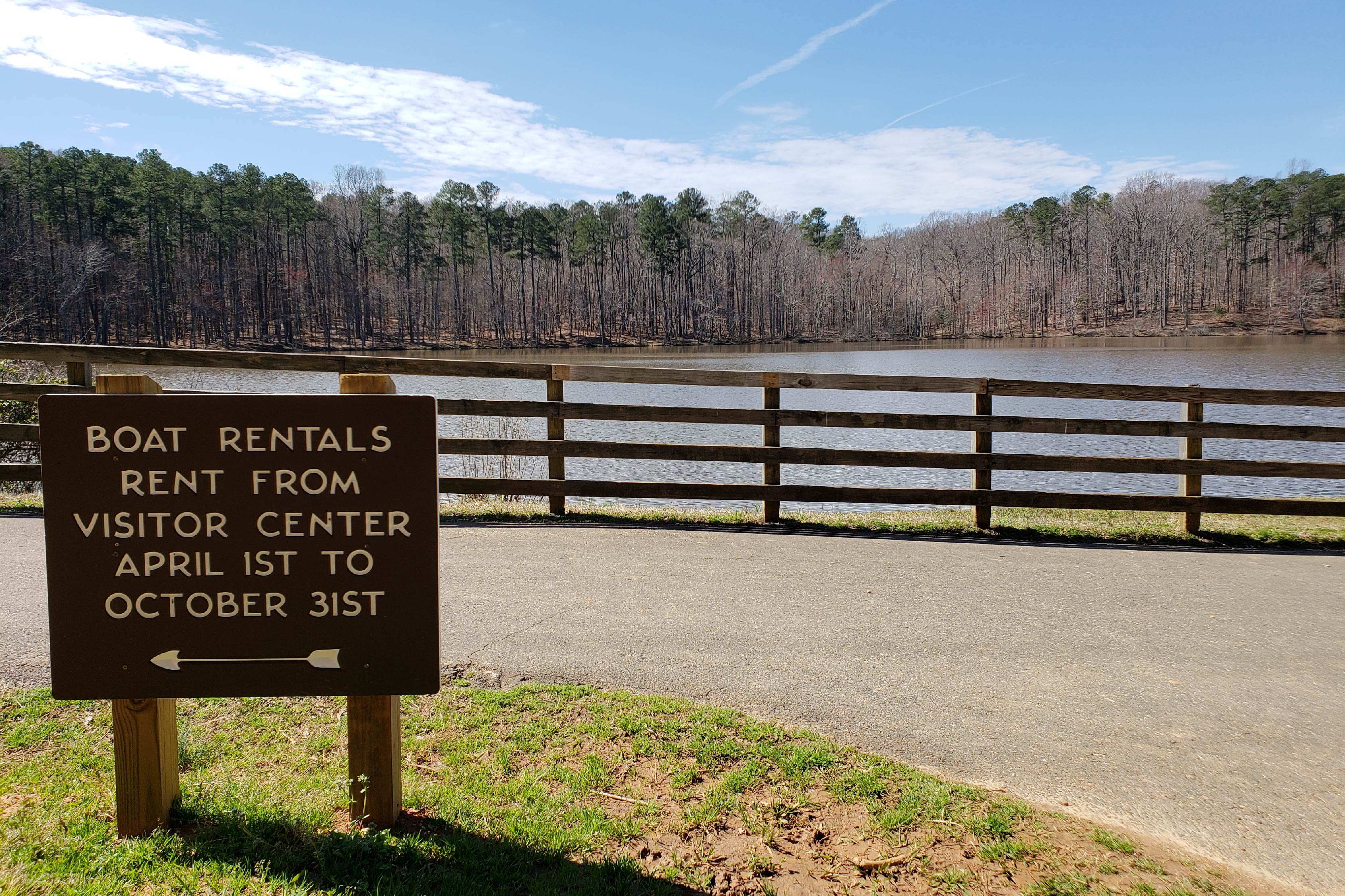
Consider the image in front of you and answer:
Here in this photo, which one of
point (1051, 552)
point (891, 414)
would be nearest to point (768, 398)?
point (891, 414)

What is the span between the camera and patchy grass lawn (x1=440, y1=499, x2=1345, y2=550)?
7.91 metres

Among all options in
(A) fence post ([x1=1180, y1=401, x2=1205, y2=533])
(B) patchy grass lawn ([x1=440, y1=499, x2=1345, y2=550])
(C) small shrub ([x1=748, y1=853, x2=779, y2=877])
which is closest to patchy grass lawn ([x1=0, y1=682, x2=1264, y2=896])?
(C) small shrub ([x1=748, y1=853, x2=779, y2=877])

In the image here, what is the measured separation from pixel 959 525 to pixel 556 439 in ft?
12.7

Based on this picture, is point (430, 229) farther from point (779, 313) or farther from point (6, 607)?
point (6, 607)

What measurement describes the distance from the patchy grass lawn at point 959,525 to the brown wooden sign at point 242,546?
4.74m

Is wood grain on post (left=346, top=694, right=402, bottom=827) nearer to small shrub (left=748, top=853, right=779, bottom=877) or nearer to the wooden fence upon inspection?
small shrub (left=748, top=853, right=779, bottom=877)

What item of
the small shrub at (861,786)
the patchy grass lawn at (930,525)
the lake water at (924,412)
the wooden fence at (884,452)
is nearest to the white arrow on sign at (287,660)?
Result: the small shrub at (861,786)

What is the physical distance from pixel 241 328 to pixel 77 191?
1651 cm

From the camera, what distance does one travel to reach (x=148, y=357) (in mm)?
7375

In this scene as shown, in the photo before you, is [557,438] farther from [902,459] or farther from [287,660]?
[287,660]

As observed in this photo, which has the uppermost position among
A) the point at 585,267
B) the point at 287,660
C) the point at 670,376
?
the point at 585,267

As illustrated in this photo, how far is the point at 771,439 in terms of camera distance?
794cm

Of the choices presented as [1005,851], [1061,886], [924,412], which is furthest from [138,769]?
[924,412]

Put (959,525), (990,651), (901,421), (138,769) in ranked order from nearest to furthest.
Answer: (138,769)
(990,651)
(901,421)
(959,525)
